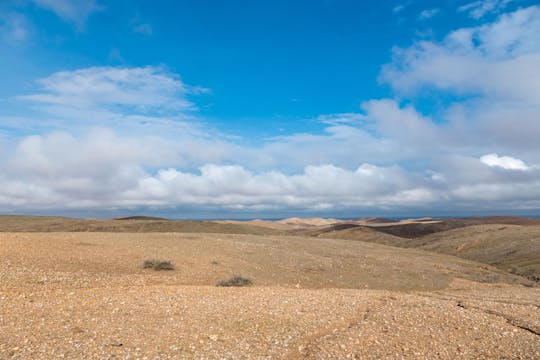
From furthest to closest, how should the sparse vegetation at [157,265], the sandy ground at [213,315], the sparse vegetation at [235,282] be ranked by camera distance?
the sparse vegetation at [157,265] → the sparse vegetation at [235,282] → the sandy ground at [213,315]

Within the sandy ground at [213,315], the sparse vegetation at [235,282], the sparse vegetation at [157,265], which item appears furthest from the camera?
the sparse vegetation at [157,265]

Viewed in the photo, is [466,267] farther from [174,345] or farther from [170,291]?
[174,345]

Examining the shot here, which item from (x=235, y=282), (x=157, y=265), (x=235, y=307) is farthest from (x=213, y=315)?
(x=157, y=265)

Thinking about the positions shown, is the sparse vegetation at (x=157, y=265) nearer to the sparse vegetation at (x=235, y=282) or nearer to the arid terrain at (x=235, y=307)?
the arid terrain at (x=235, y=307)

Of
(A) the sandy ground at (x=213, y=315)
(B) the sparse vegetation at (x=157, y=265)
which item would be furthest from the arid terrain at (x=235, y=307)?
(B) the sparse vegetation at (x=157, y=265)

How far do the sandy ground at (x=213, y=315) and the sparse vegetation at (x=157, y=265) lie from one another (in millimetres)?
456

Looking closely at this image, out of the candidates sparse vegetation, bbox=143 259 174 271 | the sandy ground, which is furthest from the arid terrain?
sparse vegetation, bbox=143 259 174 271

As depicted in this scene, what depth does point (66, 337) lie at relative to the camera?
9078 millimetres

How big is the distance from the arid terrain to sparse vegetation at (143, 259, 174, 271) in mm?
335

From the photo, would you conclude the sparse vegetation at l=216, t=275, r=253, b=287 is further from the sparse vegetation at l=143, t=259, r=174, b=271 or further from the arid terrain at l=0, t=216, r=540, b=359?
the sparse vegetation at l=143, t=259, r=174, b=271

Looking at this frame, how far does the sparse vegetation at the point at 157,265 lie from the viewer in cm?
1814

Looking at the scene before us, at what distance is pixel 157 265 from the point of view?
1820 cm

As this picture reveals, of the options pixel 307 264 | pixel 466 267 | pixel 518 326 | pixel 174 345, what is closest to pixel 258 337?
pixel 174 345

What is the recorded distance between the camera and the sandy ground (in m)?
9.08
